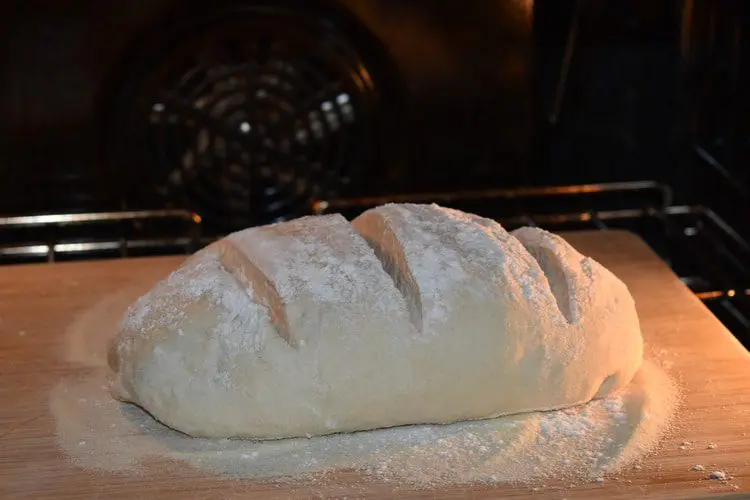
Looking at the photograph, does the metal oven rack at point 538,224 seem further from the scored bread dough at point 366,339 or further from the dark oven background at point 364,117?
the scored bread dough at point 366,339

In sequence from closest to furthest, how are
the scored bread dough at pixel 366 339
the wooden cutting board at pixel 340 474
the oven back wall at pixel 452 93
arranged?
the wooden cutting board at pixel 340 474 < the scored bread dough at pixel 366 339 < the oven back wall at pixel 452 93

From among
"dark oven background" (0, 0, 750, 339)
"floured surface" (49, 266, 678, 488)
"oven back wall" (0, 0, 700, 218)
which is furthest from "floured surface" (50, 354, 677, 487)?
"oven back wall" (0, 0, 700, 218)

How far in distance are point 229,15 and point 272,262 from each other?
1.96 feet

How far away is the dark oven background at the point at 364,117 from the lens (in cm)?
166

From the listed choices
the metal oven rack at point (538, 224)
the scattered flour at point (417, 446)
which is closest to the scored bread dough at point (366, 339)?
the scattered flour at point (417, 446)

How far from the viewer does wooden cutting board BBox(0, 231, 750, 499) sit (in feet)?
3.53

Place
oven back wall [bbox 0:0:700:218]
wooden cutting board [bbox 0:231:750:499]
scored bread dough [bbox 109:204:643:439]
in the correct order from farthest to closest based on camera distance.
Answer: oven back wall [bbox 0:0:700:218], scored bread dough [bbox 109:204:643:439], wooden cutting board [bbox 0:231:750:499]

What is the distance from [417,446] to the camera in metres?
1.18

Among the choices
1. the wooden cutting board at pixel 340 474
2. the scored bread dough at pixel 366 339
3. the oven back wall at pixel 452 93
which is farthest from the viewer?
the oven back wall at pixel 452 93

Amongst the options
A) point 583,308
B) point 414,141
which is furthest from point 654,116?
point 583,308

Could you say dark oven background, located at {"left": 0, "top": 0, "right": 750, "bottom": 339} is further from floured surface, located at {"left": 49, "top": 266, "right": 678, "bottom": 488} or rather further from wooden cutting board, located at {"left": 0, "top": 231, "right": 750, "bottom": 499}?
floured surface, located at {"left": 49, "top": 266, "right": 678, "bottom": 488}

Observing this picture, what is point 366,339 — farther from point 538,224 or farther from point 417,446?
point 538,224

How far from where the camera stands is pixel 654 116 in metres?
1.80

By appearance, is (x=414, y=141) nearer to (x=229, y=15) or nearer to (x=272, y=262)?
(x=229, y=15)
